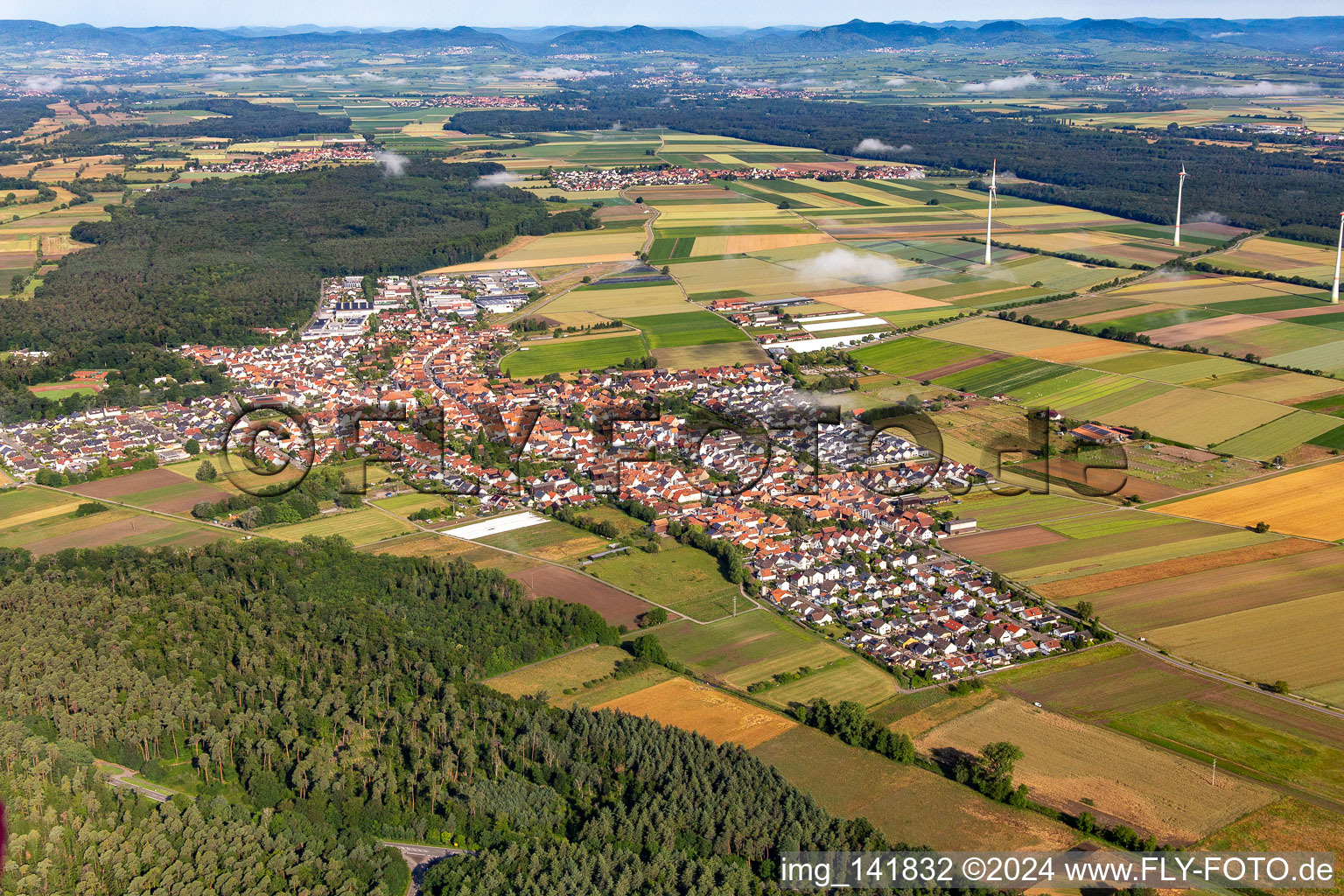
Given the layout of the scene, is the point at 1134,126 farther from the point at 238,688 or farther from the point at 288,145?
the point at 238,688

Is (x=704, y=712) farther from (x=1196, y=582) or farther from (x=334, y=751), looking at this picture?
(x=1196, y=582)

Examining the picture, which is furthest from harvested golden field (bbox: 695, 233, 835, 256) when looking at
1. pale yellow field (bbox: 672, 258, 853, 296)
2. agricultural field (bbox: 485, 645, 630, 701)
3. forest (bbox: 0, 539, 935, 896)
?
agricultural field (bbox: 485, 645, 630, 701)

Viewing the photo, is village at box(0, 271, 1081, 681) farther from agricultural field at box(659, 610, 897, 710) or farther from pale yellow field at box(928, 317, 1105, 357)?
pale yellow field at box(928, 317, 1105, 357)

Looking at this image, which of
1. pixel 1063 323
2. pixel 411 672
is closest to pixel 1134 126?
pixel 1063 323

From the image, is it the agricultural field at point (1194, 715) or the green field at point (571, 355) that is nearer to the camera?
the agricultural field at point (1194, 715)

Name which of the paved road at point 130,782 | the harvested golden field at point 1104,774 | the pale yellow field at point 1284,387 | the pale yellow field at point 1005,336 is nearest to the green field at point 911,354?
the pale yellow field at point 1005,336

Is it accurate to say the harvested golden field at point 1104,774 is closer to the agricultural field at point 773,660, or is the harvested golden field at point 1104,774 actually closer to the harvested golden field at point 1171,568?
the agricultural field at point 773,660

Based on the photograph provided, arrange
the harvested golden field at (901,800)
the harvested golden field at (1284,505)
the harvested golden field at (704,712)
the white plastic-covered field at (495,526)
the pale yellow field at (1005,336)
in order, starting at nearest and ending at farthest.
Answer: the harvested golden field at (901,800), the harvested golden field at (704,712), the harvested golden field at (1284,505), the white plastic-covered field at (495,526), the pale yellow field at (1005,336)
